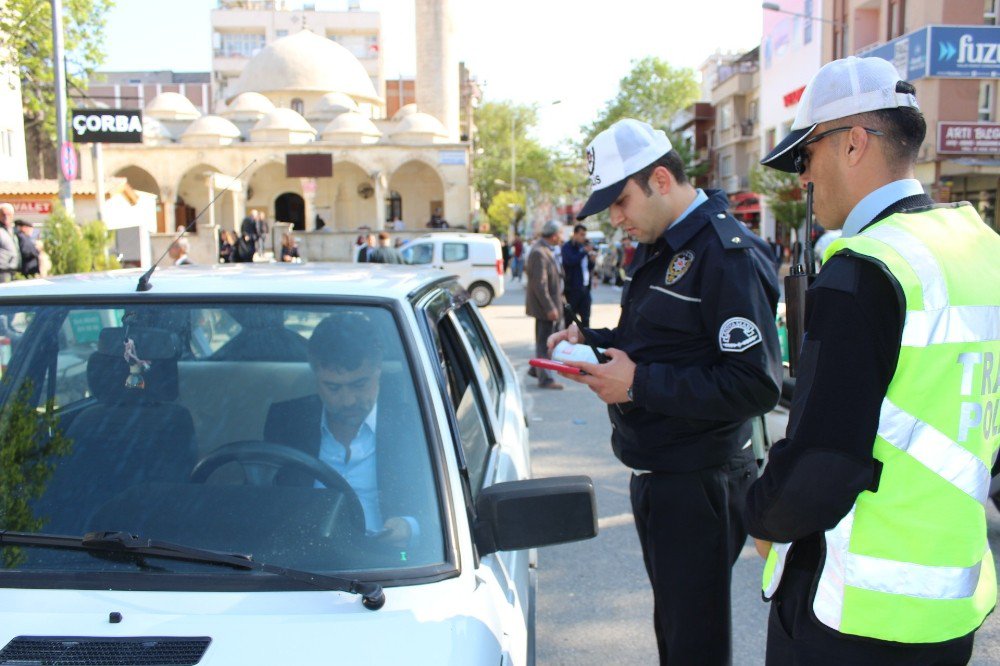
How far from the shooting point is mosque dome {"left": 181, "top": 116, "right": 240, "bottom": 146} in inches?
1790

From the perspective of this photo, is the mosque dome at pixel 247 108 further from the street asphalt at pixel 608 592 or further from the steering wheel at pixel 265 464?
the steering wheel at pixel 265 464

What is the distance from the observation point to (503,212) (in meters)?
53.6

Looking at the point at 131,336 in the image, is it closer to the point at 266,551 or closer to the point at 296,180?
the point at 266,551

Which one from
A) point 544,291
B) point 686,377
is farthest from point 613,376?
point 544,291

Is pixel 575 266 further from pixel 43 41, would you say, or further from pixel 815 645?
pixel 43 41

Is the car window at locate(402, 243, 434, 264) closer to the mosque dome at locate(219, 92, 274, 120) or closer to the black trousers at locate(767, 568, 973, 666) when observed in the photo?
the black trousers at locate(767, 568, 973, 666)

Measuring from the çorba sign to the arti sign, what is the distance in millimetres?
20236

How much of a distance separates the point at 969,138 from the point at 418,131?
103ft

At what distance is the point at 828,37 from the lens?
106 feet

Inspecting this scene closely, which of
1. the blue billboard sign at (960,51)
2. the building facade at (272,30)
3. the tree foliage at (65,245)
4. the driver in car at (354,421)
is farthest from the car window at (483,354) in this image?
the building facade at (272,30)

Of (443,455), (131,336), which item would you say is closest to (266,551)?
(443,455)

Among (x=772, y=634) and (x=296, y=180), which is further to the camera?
(x=296, y=180)

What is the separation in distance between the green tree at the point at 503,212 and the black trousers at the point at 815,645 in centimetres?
5205

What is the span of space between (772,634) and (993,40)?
26248mm
